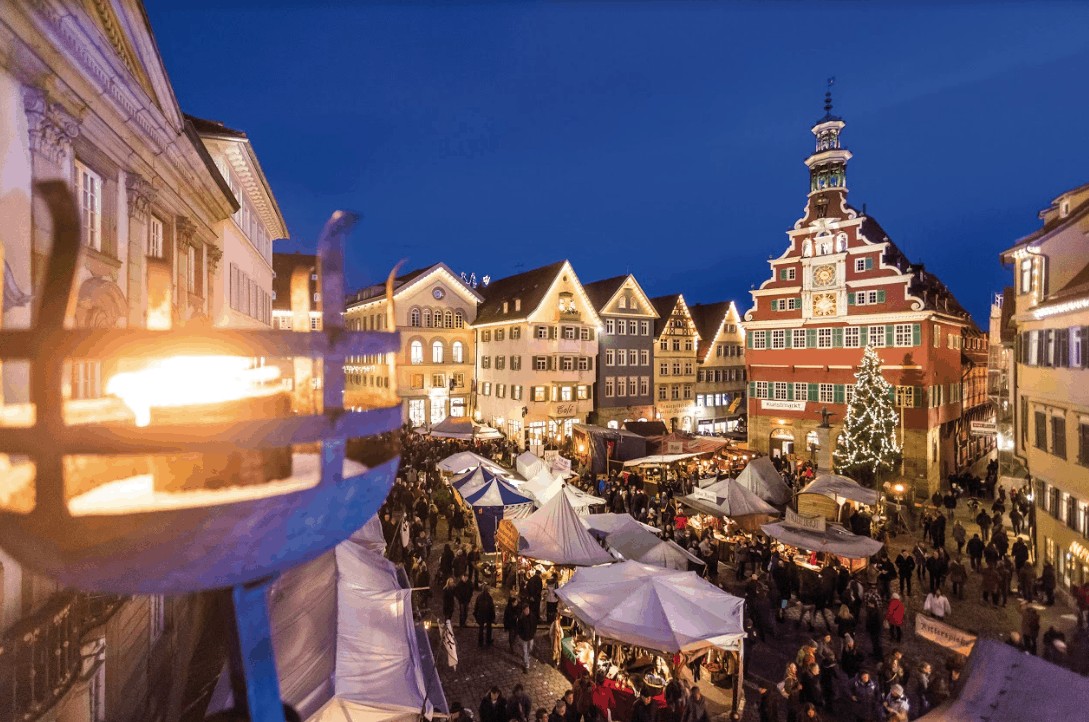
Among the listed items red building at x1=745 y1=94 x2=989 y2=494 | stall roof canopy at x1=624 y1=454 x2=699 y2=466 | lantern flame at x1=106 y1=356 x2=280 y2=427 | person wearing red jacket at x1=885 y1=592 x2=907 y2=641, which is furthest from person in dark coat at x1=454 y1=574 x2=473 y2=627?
red building at x1=745 y1=94 x2=989 y2=494

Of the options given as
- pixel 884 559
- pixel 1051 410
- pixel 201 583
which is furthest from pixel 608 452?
pixel 201 583

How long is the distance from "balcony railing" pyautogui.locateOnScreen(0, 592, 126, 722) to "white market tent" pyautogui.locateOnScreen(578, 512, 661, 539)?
11.7 meters

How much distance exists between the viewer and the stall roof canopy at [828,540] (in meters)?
15.8

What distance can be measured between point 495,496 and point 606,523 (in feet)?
13.3

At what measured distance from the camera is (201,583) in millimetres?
1795

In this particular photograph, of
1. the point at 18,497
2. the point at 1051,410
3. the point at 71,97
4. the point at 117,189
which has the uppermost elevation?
the point at 71,97

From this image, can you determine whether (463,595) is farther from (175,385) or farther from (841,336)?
(841,336)

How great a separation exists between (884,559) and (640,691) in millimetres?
9638

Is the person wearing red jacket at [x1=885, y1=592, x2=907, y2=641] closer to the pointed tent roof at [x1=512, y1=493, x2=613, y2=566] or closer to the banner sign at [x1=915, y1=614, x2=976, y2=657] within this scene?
the banner sign at [x1=915, y1=614, x2=976, y2=657]

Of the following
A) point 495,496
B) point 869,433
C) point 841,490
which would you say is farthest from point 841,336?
point 495,496

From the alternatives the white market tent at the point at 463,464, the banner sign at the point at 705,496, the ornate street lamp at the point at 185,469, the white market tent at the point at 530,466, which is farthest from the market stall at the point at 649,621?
the white market tent at the point at 463,464

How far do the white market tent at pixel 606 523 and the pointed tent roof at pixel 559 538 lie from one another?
1.55 meters

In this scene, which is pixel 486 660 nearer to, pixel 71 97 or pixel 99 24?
pixel 71 97

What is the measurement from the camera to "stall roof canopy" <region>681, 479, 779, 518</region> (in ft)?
63.6
